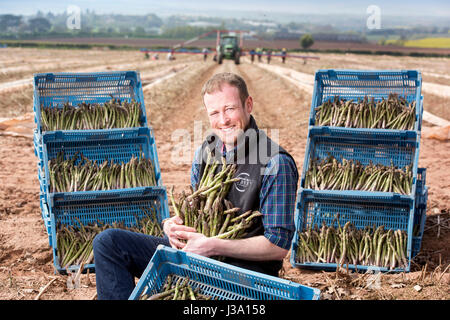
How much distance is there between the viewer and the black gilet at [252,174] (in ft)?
10.7

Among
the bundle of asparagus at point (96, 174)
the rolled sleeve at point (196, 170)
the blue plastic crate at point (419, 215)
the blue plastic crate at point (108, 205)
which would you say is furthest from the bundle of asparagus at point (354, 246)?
the rolled sleeve at point (196, 170)

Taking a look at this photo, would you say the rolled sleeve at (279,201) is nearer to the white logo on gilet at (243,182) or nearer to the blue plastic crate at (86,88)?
the white logo on gilet at (243,182)

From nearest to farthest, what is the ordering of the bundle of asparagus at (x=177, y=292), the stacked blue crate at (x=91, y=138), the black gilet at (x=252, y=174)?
the bundle of asparagus at (x=177, y=292) < the black gilet at (x=252, y=174) < the stacked blue crate at (x=91, y=138)

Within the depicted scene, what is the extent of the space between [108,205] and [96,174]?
42cm

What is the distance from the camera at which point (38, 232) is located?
6.64 meters

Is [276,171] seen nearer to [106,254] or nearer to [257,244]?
[257,244]

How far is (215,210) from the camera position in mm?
3328

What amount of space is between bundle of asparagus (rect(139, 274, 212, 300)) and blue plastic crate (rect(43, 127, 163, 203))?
3.25 meters

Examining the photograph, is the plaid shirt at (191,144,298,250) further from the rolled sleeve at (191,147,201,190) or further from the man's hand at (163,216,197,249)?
the rolled sleeve at (191,147,201,190)

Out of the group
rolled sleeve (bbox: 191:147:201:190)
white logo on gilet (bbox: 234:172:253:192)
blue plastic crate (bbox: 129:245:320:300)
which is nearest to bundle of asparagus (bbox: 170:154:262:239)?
white logo on gilet (bbox: 234:172:253:192)

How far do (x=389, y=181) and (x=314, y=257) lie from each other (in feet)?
4.32

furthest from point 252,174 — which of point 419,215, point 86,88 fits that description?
point 86,88

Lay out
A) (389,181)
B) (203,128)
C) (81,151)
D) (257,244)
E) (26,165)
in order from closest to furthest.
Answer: (257,244), (389,181), (81,151), (26,165), (203,128)
